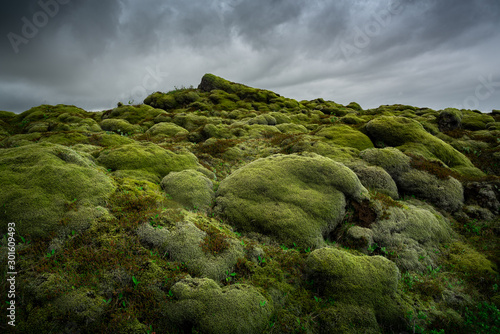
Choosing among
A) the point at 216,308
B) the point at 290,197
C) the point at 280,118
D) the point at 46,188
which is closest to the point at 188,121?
the point at 280,118

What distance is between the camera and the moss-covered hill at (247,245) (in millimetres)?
5852

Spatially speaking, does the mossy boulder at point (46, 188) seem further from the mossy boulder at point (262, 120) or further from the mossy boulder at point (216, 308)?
the mossy boulder at point (262, 120)

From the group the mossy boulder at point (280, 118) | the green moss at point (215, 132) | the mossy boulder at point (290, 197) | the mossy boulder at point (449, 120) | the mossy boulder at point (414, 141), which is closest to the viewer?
the mossy boulder at point (290, 197)

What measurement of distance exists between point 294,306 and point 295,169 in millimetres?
7058

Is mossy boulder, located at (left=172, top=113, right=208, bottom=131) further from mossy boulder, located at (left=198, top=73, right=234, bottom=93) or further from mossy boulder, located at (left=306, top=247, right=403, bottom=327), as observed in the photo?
mossy boulder, located at (left=198, top=73, right=234, bottom=93)

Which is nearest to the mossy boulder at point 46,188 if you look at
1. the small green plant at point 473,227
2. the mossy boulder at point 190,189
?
the mossy boulder at point 190,189

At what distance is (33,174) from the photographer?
28.3 ft

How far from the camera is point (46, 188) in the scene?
8227 mm

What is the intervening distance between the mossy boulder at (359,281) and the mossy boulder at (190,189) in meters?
5.34

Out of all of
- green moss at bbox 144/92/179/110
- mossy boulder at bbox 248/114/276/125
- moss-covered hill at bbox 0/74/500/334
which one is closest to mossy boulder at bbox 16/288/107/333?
moss-covered hill at bbox 0/74/500/334

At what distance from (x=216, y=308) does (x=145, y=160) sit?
1040 centimetres

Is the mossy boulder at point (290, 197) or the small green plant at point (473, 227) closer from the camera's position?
the mossy boulder at point (290, 197)

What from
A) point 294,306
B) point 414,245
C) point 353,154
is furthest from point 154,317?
point 353,154

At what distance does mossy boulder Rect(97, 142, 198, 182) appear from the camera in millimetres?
13183
